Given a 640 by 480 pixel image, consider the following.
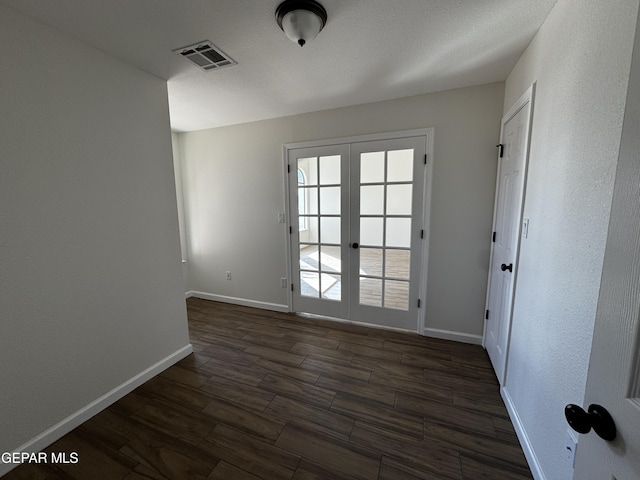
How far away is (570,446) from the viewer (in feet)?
3.31

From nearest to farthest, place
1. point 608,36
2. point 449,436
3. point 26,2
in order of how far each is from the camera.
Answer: point 608,36
point 26,2
point 449,436

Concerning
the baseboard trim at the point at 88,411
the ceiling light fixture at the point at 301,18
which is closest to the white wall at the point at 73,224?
the baseboard trim at the point at 88,411

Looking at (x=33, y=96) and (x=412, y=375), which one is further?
(x=412, y=375)

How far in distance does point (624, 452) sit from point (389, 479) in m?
1.16

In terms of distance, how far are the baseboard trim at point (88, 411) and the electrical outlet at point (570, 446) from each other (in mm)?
2586

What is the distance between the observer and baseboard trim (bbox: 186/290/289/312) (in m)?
3.30

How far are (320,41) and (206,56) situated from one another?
0.80 meters

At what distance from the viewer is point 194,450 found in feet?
4.73

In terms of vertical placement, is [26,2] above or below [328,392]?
above

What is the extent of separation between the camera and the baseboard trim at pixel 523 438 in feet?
4.13

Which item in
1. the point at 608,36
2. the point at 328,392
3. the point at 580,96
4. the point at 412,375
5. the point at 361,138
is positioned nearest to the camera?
the point at 608,36

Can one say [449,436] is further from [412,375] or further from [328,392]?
[328,392]

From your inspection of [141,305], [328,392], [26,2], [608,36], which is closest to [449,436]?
[328,392]

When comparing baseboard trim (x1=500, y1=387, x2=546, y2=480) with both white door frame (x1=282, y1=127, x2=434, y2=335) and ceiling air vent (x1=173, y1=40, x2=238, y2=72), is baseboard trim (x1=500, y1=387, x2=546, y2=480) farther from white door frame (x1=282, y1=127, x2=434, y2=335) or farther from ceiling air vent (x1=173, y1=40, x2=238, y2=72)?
ceiling air vent (x1=173, y1=40, x2=238, y2=72)
